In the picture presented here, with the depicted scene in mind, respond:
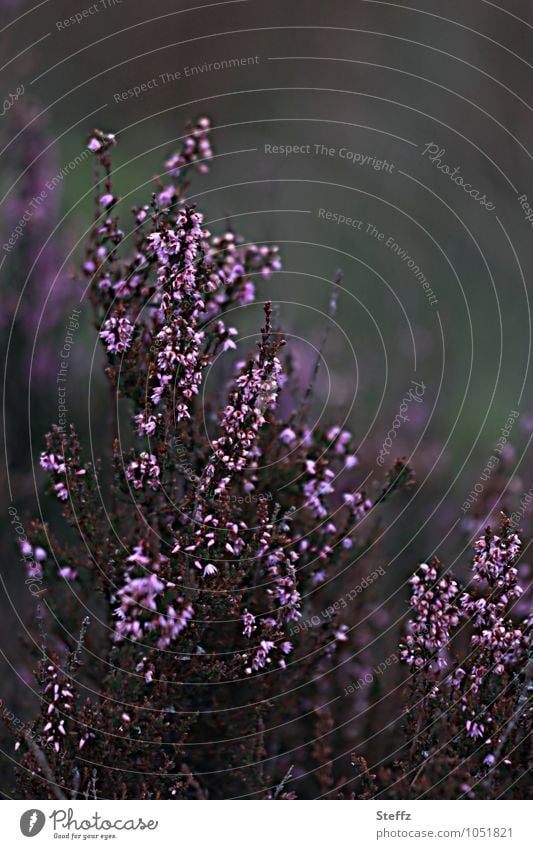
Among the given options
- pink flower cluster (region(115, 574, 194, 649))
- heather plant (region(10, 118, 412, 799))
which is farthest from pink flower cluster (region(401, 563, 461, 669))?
pink flower cluster (region(115, 574, 194, 649))

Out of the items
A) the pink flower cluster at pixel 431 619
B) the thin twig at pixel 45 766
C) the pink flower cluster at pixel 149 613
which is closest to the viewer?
the pink flower cluster at pixel 149 613

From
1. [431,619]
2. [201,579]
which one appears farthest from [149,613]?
[431,619]

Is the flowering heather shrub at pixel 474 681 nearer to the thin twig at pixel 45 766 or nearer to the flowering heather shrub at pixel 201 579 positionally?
the flowering heather shrub at pixel 201 579

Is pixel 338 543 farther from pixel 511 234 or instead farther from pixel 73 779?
pixel 511 234

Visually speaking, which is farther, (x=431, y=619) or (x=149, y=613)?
(x=431, y=619)

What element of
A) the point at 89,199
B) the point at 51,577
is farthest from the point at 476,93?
the point at 51,577

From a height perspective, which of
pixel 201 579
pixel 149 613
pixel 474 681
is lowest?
pixel 474 681

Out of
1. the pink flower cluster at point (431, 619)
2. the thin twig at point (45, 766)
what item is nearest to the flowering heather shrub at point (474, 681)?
the pink flower cluster at point (431, 619)

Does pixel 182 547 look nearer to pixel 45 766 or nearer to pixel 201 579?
pixel 201 579
